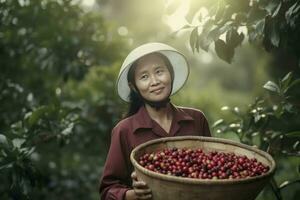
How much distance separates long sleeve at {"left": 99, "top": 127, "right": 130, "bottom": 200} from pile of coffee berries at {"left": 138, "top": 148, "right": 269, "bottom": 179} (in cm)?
20

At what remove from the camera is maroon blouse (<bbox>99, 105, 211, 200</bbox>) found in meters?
2.32

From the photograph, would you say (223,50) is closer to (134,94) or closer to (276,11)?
(276,11)

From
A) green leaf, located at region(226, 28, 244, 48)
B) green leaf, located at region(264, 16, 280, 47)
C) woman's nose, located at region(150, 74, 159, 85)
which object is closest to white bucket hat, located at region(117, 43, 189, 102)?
woman's nose, located at region(150, 74, 159, 85)

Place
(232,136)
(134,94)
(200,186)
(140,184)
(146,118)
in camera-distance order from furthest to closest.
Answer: (232,136) < (134,94) < (146,118) < (140,184) < (200,186)

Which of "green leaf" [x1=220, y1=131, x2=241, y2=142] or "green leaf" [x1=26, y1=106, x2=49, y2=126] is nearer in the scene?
"green leaf" [x1=220, y1=131, x2=241, y2=142]

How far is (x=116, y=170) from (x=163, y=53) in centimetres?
61

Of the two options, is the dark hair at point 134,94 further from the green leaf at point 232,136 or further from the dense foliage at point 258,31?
the green leaf at point 232,136

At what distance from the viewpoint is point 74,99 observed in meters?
5.55

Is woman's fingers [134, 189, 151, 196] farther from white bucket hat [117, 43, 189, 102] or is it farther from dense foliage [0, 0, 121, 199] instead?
dense foliage [0, 0, 121, 199]

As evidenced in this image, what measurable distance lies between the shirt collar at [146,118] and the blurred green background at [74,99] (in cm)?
36

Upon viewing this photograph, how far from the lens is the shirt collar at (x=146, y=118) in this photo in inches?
94.4

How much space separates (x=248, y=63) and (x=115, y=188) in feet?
74.5

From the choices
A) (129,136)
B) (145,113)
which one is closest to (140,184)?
(129,136)

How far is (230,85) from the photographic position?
26094mm
